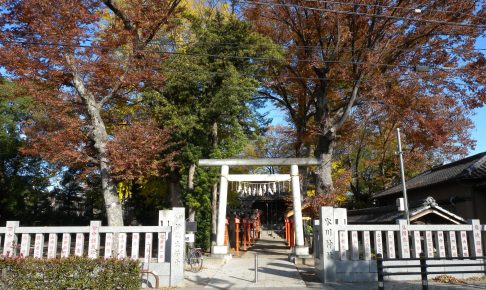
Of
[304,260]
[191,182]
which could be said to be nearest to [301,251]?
[304,260]

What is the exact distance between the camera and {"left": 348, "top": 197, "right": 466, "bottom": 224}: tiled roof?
15.3 m

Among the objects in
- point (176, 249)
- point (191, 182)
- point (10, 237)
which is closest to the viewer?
point (176, 249)

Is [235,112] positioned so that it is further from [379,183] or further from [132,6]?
[379,183]

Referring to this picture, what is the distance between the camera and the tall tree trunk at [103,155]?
49.9 feet

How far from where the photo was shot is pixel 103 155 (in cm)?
1541

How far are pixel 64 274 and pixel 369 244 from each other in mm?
8626

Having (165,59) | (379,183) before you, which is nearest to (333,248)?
(165,59)

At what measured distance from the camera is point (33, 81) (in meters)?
15.9

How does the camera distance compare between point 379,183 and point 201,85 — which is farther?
point 379,183

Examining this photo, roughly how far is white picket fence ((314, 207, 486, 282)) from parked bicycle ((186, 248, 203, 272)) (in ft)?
15.8

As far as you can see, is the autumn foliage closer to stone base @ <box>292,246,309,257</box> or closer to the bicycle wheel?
the bicycle wheel

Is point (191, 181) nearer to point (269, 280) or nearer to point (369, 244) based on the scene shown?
point (269, 280)

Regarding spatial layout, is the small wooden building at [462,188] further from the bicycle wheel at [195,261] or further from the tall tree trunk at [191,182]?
the tall tree trunk at [191,182]

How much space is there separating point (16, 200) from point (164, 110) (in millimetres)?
19132
